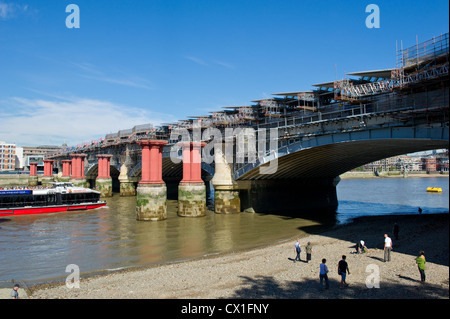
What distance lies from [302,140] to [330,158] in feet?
22.8

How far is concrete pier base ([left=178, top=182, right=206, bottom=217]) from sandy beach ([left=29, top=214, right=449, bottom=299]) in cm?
1579

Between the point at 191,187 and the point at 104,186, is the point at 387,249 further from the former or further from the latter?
the point at 104,186

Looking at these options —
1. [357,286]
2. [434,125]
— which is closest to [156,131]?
[434,125]

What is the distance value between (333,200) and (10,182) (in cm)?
9587

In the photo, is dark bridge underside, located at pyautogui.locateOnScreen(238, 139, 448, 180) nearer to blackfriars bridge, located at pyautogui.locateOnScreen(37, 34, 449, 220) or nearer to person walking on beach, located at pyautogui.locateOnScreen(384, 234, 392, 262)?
blackfriars bridge, located at pyautogui.locateOnScreen(37, 34, 449, 220)

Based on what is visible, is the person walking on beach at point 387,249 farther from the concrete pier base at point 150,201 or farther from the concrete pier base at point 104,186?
the concrete pier base at point 104,186

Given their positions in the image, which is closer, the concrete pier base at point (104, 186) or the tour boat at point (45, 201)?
the tour boat at point (45, 201)

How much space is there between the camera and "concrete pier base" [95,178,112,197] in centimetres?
6544

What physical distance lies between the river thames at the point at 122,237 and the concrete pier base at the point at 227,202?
1.23m

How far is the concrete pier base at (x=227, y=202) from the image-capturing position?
40.6 meters

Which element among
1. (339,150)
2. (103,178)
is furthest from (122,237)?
(103,178)

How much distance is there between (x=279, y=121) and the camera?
37.2m

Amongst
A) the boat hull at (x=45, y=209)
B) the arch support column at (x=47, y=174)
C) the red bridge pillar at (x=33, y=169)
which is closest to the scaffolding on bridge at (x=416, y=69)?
the boat hull at (x=45, y=209)
